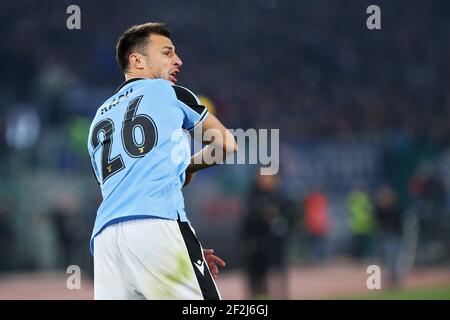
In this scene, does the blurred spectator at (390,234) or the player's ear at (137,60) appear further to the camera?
the blurred spectator at (390,234)

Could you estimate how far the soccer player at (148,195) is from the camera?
4.84m

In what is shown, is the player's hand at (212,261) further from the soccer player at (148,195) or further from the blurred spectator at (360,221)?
the blurred spectator at (360,221)

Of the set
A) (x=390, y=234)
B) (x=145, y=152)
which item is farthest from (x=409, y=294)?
(x=145, y=152)

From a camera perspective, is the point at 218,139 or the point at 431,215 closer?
the point at 218,139

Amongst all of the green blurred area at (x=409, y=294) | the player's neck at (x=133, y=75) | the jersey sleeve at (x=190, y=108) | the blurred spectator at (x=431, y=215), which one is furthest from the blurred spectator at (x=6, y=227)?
the jersey sleeve at (x=190, y=108)

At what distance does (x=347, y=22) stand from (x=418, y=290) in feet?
43.1

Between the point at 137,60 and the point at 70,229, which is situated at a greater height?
the point at 137,60

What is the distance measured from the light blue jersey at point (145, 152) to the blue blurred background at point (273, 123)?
8.97 meters

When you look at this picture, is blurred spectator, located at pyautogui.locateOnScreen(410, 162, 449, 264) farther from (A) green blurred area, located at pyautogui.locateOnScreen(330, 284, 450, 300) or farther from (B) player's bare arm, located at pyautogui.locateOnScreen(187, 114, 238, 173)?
(B) player's bare arm, located at pyautogui.locateOnScreen(187, 114, 238, 173)

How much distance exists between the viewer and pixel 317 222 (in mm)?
18969

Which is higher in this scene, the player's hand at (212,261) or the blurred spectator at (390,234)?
the player's hand at (212,261)

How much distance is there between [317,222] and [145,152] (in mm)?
14237
